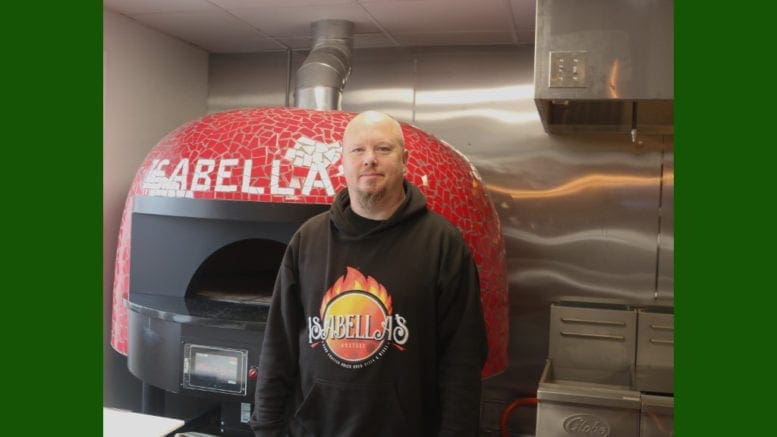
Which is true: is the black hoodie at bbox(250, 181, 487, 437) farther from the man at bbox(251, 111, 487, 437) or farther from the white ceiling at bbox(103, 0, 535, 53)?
the white ceiling at bbox(103, 0, 535, 53)

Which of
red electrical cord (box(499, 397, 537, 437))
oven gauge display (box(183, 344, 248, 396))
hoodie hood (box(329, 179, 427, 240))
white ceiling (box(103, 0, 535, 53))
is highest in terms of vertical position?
white ceiling (box(103, 0, 535, 53))

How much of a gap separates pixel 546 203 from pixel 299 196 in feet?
6.54

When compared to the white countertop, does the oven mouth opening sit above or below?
above

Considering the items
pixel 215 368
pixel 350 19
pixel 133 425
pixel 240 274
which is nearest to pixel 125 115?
pixel 240 274

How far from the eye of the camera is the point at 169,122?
5.18m

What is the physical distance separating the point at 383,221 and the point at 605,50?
49.2 inches

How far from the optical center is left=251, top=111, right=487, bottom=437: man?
229 centimetres

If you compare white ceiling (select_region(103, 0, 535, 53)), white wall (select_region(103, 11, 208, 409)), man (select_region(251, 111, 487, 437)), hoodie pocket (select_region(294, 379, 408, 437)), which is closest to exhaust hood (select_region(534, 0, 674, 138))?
man (select_region(251, 111, 487, 437))

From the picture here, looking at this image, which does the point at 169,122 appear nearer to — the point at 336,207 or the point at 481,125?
the point at 481,125

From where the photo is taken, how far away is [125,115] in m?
4.66

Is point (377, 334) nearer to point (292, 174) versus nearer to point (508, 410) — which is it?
point (292, 174)

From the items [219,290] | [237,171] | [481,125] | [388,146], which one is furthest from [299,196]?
[481,125]

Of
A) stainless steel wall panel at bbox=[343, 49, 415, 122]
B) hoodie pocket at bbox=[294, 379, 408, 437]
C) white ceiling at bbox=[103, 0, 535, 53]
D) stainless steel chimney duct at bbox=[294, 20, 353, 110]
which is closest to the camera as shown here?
hoodie pocket at bbox=[294, 379, 408, 437]

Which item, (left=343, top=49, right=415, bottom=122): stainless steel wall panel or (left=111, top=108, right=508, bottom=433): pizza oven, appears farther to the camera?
(left=343, top=49, right=415, bottom=122): stainless steel wall panel
